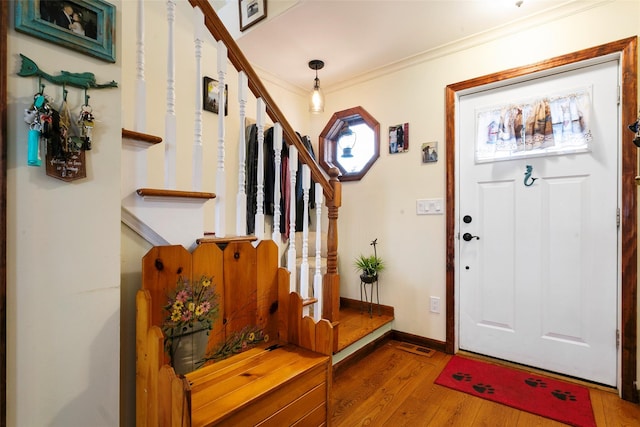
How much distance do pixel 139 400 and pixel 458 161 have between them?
235 centimetres

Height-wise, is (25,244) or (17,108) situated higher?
(17,108)

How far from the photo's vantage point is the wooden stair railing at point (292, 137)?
1208mm

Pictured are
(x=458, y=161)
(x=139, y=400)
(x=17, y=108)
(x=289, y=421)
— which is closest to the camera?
(x=17, y=108)

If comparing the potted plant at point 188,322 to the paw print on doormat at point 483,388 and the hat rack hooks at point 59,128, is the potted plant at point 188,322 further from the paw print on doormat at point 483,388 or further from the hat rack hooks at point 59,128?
the paw print on doormat at point 483,388

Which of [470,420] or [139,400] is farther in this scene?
[470,420]

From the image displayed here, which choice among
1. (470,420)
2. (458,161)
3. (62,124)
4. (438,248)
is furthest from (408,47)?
(470,420)

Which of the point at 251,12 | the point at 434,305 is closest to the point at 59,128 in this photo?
the point at 251,12

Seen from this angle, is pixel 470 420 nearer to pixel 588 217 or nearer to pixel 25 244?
pixel 588 217

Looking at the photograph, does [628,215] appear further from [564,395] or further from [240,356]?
[240,356]

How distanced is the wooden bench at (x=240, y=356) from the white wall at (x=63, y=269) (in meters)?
0.11

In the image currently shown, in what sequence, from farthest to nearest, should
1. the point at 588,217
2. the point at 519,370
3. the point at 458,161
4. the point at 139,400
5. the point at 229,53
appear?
the point at 458,161 < the point at 519,370 < the point at 588,217 < the point at 229,53 < the point at 139,400

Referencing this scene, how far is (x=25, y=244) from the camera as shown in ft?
2.47

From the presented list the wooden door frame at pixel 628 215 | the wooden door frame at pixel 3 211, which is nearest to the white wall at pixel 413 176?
the wooden door frame at pixel 628 215

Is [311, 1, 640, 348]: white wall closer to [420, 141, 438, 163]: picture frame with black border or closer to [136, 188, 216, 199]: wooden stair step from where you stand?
[420, 141, 438, 163]: picture frame with black border
